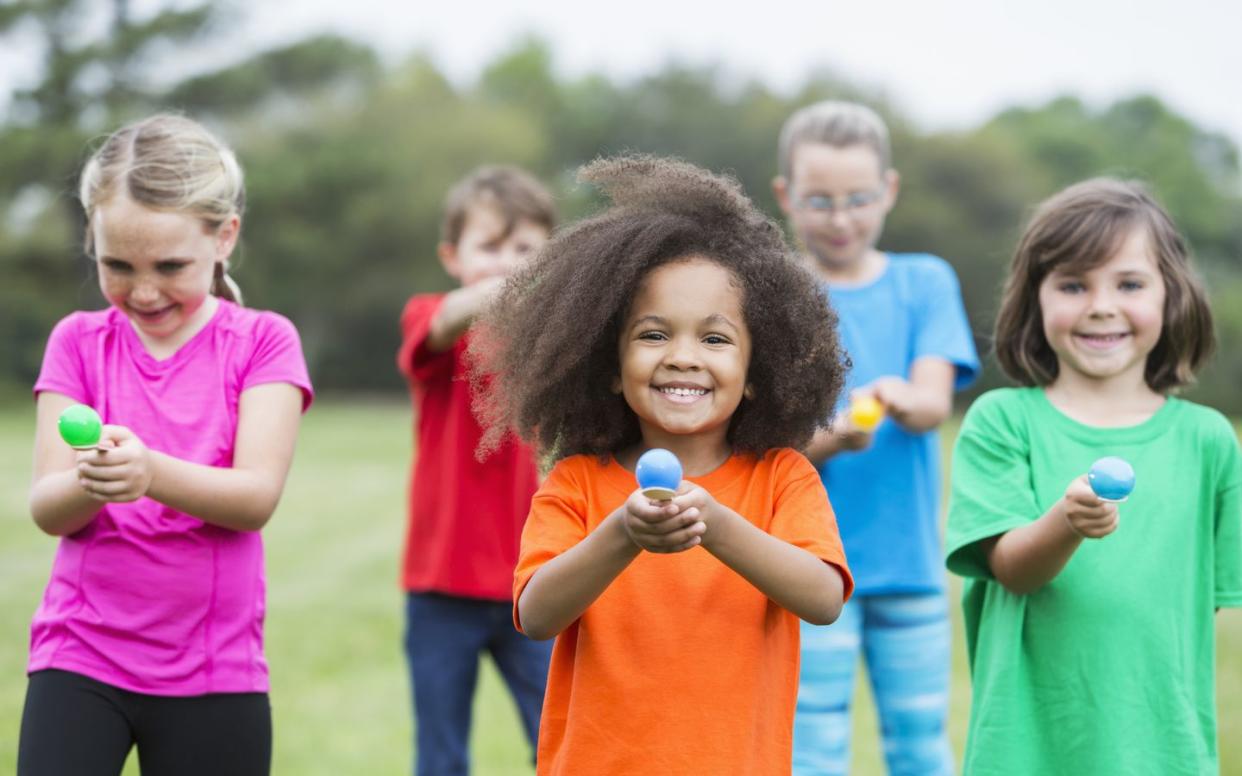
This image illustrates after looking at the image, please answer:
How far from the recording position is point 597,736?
8.97ft

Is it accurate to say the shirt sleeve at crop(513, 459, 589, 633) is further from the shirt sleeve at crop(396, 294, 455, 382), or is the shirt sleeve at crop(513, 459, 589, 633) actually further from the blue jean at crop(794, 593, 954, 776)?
the shirt sleeve at crop(396, 294, 455, 382)

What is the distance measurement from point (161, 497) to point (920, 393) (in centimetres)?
222

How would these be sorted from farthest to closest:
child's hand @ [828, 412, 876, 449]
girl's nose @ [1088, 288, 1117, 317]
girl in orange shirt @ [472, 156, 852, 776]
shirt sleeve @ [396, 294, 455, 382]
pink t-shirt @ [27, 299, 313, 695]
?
1. shirt sleeve @ [396, 294, 455, 382]
2. child's hand @ [828, 412, 876, 449]
3. girl's nose @ [1088, 288, 1117, 317]
4. pink t-shirt @ [27, 299, 313, 695]
5. girl in orange shirt @ [472, 156, 852, 776]

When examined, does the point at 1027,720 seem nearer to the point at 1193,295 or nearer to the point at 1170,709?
the point at 1170,709

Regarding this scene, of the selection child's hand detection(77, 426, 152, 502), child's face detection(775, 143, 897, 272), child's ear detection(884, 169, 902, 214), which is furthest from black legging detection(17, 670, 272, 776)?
child's ear detection(884, 169, 902, 214)

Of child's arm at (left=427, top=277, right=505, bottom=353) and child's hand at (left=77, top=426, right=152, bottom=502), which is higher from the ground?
child's arm at (left=427, top=277, right=505, bottom=353)

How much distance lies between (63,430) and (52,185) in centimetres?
3811

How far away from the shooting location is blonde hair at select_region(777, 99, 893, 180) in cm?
443

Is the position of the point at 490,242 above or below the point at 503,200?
below

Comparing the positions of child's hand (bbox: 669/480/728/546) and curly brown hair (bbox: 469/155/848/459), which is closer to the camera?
child's hand (bbox: 669/480/728/546)

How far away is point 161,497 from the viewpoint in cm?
306

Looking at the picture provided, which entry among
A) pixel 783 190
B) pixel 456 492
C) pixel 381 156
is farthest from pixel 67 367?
pixel 381 156

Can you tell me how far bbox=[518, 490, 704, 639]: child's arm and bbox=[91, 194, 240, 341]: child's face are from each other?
122cm

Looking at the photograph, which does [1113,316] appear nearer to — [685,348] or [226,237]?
[685,348]
